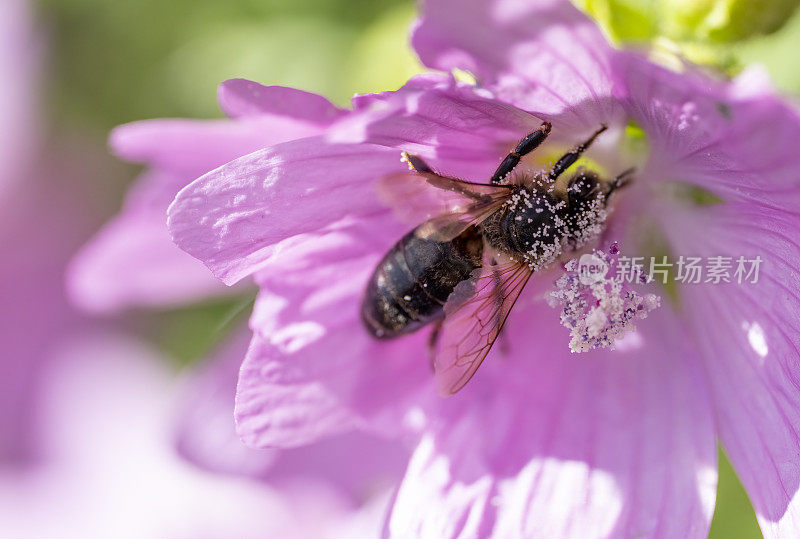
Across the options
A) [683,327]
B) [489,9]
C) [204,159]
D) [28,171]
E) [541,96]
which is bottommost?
[28,171]

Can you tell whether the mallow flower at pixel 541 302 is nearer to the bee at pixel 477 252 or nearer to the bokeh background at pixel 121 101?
the bee at pixel 477 252

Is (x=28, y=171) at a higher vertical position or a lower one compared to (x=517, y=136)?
lower

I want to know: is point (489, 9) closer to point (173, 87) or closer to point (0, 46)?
point (173, 87)

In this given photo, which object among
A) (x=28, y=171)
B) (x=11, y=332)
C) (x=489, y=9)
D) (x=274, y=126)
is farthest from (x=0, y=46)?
(x=489, y=9)

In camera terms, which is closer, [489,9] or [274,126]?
[489,9]

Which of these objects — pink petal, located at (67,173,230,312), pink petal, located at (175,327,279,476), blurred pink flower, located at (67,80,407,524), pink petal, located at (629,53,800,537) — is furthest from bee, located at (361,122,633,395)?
pink petal, located at (175,327,279,476)

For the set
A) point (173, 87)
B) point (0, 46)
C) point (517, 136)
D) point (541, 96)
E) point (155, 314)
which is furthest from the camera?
point (155, 314)

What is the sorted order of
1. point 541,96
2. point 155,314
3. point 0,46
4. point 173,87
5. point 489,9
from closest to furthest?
1. point 489,9
2. point 541,96
3. point 173,87
4. point 0,46
5. point 155,314

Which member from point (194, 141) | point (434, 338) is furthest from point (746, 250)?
point (194, 141)
